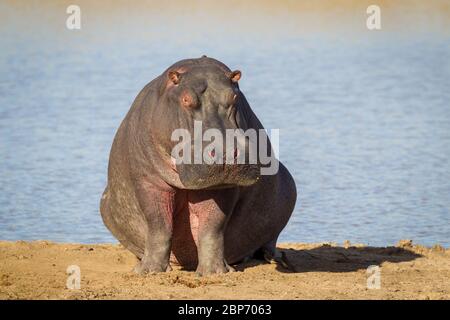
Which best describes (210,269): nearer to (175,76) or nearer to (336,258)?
(175,76)

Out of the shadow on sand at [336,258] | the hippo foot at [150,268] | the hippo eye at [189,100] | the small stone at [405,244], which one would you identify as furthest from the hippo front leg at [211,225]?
the small stone at [405,244]

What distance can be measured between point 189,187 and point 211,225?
22.6 inches

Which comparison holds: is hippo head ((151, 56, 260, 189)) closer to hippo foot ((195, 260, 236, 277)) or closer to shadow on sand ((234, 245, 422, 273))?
hippo foot ((195, 260, 236, 277))

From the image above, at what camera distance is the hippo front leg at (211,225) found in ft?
30.1

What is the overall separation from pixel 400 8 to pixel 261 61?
857 centimetres

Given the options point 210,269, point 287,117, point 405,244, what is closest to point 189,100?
point 210,269

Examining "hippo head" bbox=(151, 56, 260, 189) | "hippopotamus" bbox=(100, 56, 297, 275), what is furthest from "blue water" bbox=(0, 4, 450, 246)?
"hippo head" bbox=(151, 56, 260, 189)

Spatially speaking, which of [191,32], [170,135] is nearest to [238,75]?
[170,135]

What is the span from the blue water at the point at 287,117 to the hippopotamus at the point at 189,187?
1.98 m

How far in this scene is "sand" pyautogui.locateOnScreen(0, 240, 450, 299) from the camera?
325 inches

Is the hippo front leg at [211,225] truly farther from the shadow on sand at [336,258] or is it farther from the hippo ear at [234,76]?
the hippo ear at [234,76]

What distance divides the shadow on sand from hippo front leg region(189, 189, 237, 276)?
1.50 ft
